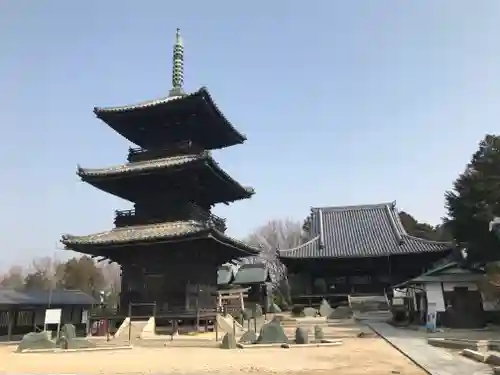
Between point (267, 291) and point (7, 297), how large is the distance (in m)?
26.0

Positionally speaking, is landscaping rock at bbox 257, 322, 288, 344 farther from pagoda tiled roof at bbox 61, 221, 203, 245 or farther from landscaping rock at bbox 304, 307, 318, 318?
landscaping rock at bbox 304, 307, 318, 318

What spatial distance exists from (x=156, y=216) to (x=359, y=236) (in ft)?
80.8

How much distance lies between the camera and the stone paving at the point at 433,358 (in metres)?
12.6

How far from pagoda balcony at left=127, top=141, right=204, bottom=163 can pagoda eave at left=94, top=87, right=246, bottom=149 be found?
0.71 meters

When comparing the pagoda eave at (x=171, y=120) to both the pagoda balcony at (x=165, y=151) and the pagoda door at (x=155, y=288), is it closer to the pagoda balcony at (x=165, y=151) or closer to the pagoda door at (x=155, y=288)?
the pagoda balcony at (x=165, y=151)

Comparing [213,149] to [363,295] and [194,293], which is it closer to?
[194,293]

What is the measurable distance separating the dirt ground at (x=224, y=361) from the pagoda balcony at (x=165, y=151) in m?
12.4

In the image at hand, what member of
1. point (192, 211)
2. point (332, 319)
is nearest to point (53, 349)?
point (192, 211)

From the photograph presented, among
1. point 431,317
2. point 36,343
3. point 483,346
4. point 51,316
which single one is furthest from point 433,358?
point 51,316

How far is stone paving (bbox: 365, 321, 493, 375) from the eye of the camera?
41.5 feet

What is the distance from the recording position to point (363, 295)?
4106 cm

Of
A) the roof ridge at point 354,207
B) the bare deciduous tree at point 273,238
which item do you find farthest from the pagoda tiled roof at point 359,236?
the bare deciduous tree at point 273,238

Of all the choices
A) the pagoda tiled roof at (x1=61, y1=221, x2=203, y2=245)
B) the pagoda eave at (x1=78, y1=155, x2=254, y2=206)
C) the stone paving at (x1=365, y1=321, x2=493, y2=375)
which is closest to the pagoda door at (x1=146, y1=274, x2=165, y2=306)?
the pagoda tiled roof at (x1=61, y1=221, x2=203, y2=245)

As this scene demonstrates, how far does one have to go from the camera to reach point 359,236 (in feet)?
151
